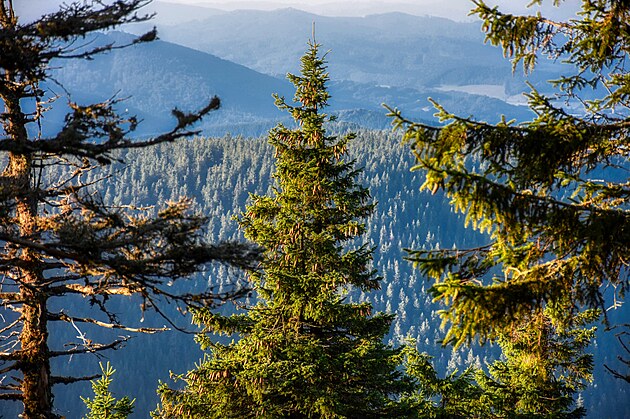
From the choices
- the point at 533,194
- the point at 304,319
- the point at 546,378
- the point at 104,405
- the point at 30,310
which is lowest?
the point at 104,405

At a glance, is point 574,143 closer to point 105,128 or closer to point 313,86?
point 105,128

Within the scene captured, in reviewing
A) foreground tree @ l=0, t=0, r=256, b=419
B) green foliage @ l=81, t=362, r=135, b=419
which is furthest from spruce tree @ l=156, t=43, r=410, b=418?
foreground tree @ l=0, t=0, r=256, b=419

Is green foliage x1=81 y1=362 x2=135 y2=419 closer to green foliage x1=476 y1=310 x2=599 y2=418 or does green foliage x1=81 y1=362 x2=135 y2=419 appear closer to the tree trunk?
the tree trunk

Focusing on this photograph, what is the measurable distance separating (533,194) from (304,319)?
23.3ft

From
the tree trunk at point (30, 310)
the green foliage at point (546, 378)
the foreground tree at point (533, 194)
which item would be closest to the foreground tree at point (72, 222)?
the tree trunk at point (30, 310)

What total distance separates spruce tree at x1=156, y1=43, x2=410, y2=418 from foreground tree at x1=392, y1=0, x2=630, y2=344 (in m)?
5.42

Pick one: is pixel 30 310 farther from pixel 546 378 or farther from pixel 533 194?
pixel 546 378

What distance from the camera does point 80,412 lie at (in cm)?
15100

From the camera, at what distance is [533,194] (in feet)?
22.4

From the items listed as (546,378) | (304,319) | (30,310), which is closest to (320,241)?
(304,319)

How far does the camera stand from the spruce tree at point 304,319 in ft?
39.5

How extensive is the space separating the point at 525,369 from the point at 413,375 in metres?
2.63

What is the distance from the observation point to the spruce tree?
12047 millimetres

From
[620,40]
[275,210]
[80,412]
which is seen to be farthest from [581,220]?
[80,412]
